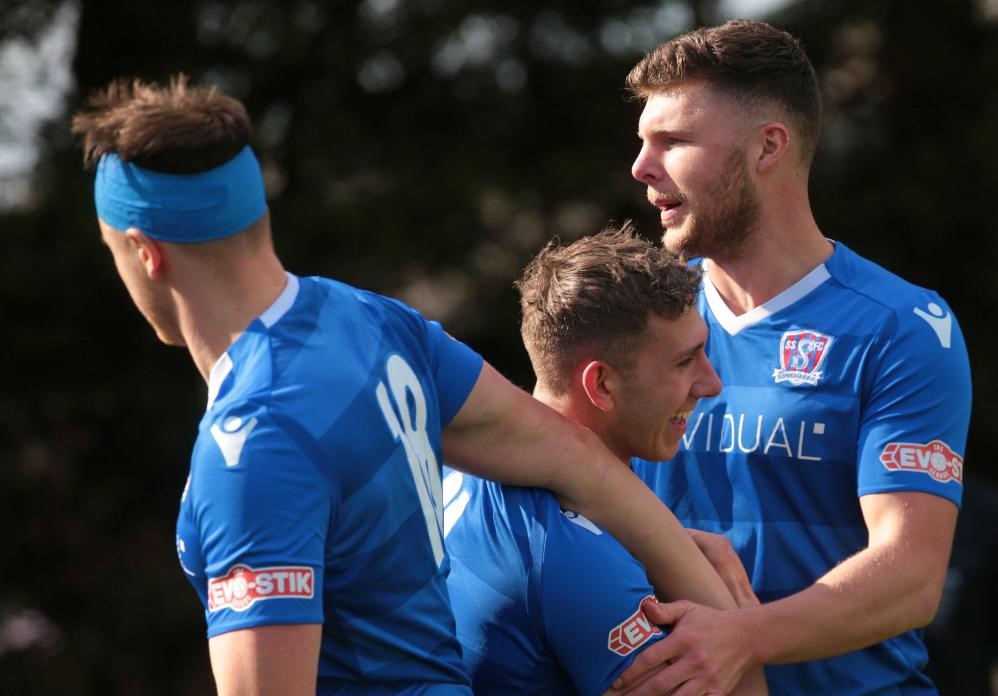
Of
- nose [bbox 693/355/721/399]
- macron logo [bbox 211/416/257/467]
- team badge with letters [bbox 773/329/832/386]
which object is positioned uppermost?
team badge with letters [bbox 773/329/832/386]

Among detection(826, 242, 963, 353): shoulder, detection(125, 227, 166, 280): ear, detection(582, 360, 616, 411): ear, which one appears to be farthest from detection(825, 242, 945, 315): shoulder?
detection(125, 227, 166, 280): ear

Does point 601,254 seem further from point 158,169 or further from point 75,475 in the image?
point 75,475

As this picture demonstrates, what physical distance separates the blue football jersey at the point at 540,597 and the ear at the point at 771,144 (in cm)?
108

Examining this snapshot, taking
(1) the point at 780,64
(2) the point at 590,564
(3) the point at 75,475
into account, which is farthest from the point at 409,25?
(2) the point at 590,564

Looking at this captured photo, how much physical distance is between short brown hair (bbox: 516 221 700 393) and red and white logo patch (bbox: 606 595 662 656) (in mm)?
544

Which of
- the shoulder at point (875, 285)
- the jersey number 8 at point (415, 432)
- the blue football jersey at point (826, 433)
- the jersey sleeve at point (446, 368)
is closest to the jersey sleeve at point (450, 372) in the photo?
the jersey sleeve at point (446, 368)

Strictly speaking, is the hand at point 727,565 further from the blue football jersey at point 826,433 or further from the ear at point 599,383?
the ear at point 599,383

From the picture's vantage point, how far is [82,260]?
748 cm

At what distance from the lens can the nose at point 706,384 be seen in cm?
288

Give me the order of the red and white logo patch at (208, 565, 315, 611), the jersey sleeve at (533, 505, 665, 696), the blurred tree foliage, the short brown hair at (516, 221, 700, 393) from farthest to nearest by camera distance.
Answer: the blurred tree foliage
the short brown hair at (516, 221, 700, 393)
the jersey sleeve at (533, 505, 665, 696)
the red and white logo patch at (208, 565, 315, 611)

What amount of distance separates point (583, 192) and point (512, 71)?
89cm

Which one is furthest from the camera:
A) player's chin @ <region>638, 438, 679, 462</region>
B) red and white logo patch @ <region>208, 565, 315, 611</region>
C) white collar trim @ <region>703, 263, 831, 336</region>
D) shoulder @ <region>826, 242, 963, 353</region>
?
white collar trim @ <region>703, 263, 831, 336</region>

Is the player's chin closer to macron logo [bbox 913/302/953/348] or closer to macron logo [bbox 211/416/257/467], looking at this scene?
macron logo [bbox 913/302/953/348]

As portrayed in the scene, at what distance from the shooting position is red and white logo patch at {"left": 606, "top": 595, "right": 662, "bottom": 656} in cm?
253
